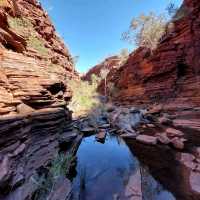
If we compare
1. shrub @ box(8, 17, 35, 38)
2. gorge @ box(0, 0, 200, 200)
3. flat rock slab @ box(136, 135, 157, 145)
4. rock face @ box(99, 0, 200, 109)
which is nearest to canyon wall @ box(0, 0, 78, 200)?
gorge @ box(0, 0, 200, 200)

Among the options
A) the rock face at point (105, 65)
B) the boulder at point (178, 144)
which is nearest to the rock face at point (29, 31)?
the boulder at point (178, 144)

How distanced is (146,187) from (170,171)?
1.21 meters

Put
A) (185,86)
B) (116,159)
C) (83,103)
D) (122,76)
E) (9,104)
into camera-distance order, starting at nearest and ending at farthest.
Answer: (9,104)
(116,159)
(185,86)
(83,103)
(122,76)

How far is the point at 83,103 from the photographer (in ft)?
58.6

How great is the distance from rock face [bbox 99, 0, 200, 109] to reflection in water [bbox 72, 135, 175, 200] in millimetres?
8717

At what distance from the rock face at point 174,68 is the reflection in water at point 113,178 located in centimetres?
872

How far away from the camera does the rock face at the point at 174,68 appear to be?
14423mm

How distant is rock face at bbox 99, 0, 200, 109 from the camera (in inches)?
568

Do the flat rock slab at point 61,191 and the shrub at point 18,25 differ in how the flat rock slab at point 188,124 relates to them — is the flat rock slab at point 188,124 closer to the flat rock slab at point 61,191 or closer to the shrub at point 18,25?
the flat rock slab at point 61,191

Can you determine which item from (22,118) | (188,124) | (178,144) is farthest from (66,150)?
(188,124)

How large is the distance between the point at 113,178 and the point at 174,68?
598 inches

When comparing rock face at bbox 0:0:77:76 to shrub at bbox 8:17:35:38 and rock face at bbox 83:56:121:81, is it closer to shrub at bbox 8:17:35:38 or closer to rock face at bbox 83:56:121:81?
shrub at bbox 8:17:35:38

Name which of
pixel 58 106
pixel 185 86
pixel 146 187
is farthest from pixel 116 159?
pixel 185 86

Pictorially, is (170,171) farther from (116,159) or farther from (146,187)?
(116,159)
